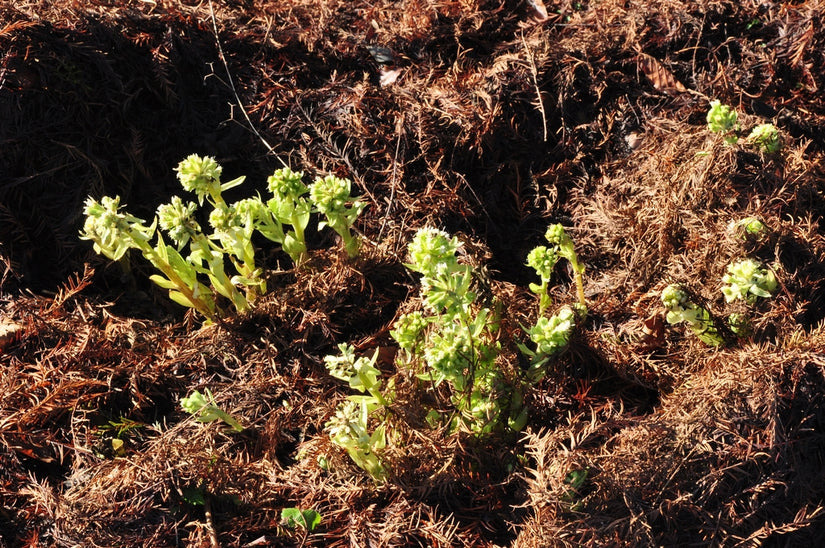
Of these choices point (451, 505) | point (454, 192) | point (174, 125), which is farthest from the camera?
point (174, 125)

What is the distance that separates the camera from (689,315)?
8.24 ft

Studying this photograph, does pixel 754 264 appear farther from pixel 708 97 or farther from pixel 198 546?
pixel 198 546

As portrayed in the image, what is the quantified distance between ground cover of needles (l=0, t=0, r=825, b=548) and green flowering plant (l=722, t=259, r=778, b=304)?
0.04m

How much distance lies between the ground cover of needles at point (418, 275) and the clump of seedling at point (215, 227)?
14 centimetres

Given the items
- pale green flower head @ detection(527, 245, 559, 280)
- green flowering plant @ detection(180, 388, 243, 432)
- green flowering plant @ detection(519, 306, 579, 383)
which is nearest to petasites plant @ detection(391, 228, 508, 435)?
green flowering plant @ detection(519, 306, 579, 383)

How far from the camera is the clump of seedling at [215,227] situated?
8.40 ft

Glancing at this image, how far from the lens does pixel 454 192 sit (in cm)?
313

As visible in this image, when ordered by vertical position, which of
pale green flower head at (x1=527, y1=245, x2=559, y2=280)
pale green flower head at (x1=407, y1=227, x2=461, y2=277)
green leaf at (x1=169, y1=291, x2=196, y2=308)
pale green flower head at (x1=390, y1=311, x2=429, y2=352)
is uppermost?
pale green flower head at (x1=407, y1=227, x2=461, y2=277)

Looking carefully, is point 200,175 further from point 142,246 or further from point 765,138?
point 765,138

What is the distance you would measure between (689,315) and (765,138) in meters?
0.83

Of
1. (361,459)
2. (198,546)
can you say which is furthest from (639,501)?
(198,546)

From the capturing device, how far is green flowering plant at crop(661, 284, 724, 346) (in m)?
2.49

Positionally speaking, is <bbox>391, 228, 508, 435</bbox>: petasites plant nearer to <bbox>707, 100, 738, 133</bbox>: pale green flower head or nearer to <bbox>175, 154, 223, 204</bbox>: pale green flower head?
<bbox>175, 154, 223, 204</bbox>: pale green flower head

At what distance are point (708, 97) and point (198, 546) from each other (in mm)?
2705
